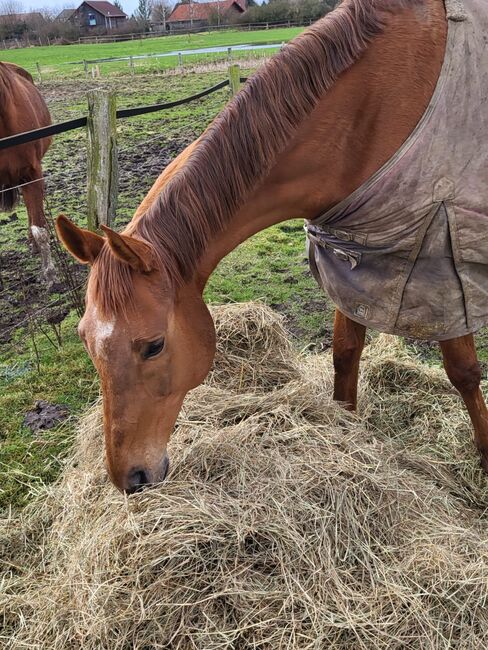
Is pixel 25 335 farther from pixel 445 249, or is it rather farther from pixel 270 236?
pixel 445 249

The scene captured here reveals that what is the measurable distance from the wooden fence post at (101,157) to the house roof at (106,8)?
6520 cm

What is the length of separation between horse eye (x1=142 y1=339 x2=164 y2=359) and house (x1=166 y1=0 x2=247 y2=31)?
165 feet

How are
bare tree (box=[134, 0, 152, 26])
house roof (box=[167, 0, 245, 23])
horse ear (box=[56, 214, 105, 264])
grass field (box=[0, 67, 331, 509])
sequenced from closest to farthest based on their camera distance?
horse ear (box=[56, 214, 105, 264]) → grass field (box=[0, 67, 331, 509]) → bare tree (box=[134, 0, 152, 26]) → house roof (box=[167, 0, 245, 23])

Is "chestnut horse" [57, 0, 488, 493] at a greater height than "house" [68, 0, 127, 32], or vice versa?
"house" [68, 0, 127, 32]

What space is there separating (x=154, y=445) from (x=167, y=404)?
0.15m

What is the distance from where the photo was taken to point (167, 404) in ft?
6.26

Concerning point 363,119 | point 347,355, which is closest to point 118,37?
point 347,355

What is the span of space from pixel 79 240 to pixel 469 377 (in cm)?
182

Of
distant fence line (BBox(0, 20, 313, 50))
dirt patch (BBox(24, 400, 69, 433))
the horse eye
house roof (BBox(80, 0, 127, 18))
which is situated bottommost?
dirt patch (BBox(24, 400, 69, 433))

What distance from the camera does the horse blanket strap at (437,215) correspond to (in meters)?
1.92

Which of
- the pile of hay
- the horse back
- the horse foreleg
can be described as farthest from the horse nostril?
the horse back

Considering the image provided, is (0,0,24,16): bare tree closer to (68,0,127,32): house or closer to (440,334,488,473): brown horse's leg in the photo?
(68,0,127,32): house

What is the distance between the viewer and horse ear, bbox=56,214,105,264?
5.53 feet

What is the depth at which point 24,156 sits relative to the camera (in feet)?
17.3
